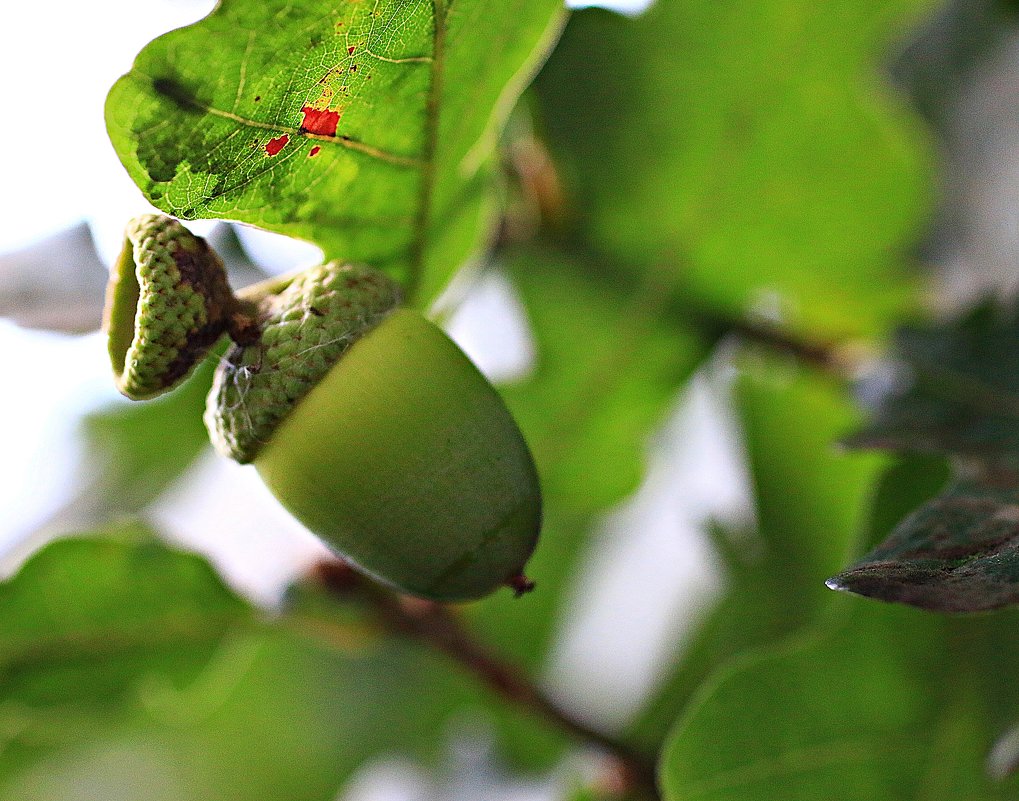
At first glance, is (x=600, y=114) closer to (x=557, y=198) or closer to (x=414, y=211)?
(x=557, y=198)

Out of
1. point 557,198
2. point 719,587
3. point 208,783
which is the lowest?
point 208,783

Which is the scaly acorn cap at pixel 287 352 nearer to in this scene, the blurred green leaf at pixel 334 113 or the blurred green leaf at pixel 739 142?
the blurred green leaf at pixel 334 113

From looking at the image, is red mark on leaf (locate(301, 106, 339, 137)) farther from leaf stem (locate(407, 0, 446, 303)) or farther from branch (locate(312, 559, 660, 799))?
branch (locate(312, 559, 660, 799))

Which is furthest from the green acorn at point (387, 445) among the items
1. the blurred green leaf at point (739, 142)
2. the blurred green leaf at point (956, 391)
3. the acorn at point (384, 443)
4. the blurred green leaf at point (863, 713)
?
the blurred green leaf at point (739, 142)

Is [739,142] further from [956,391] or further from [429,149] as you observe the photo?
[429,149]

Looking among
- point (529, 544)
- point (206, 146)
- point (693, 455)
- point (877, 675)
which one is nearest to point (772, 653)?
point (877, 675)

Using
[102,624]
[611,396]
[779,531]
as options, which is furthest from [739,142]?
[102,624]

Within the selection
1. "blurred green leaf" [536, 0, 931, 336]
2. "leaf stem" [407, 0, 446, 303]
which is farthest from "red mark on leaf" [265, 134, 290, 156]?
"blurred green leaf" [536, 0, 931, 336]
